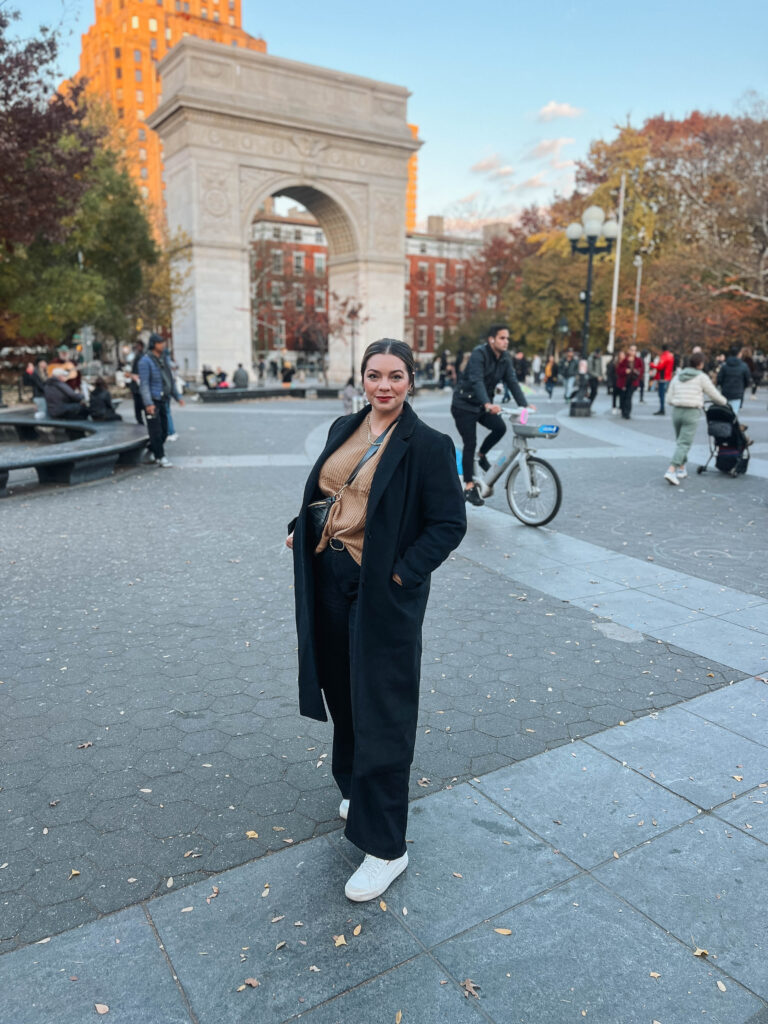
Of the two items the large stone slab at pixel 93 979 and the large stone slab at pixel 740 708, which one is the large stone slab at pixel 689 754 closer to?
the large stone slab at pixel 740 708

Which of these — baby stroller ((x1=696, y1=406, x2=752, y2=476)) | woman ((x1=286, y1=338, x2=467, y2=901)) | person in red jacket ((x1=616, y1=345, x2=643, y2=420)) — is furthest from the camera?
person in red jacket ((x1=616, y1=345, x2=643, y2=420))

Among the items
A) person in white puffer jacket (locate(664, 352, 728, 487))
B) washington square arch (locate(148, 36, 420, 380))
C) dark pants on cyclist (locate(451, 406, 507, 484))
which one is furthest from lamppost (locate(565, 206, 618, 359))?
washington square arch (locate(148, 36, 420, 380))

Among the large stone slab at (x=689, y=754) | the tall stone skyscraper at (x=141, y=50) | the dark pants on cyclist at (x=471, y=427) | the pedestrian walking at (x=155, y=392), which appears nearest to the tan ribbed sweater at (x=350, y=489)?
the large stone slab at (x=689, y=754)

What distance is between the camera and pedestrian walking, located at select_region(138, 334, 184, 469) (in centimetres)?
1134

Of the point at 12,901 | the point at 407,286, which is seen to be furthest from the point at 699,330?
the point at 407,286

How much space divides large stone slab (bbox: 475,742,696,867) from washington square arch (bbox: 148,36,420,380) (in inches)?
1365

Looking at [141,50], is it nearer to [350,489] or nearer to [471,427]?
[471,427]

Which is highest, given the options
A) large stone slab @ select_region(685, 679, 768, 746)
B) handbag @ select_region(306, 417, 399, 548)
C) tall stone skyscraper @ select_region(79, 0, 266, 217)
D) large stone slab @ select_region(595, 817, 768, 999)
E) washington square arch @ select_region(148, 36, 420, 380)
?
tall stone skyscraper @ select_region(79, 0, 266, 217)

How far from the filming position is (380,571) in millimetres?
2518

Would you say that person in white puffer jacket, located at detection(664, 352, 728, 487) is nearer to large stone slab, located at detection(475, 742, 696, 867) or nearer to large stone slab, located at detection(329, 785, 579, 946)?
large stone slab, located at detection(475, 742, 696, 867)

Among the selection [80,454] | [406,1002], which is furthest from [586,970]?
[80,454]

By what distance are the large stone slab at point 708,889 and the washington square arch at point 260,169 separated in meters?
35.3

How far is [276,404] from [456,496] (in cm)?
2496

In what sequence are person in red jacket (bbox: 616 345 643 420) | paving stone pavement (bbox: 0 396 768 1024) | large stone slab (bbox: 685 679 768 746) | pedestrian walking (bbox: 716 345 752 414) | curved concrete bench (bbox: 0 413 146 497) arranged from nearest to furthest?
paving stone pavement (bbox: 0 396 768 1024), large stone slab (bbox: 685 679 768 746), curved concrete bench (bbox: 0 413 146 497), pedestrian walking (bbox: 716 345 752 414), person in red jacket (bbox: 616 345 643 420)
